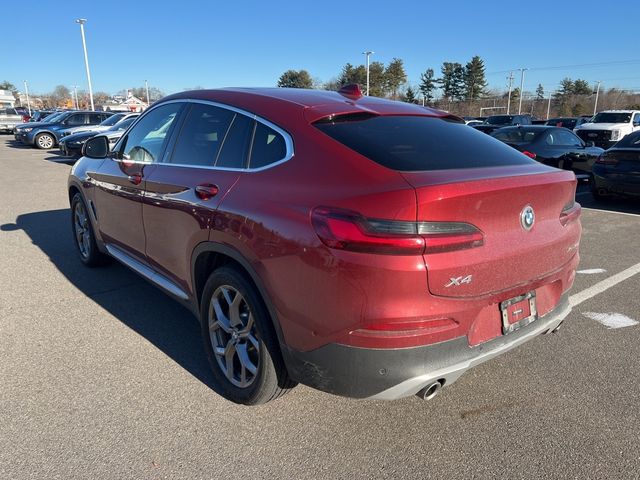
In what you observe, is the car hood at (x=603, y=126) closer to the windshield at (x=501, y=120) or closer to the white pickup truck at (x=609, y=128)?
the white pickup truck at (x=609, y=128)

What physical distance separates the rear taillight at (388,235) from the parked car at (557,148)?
8.79 m

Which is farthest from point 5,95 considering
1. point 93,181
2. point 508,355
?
point 508,355

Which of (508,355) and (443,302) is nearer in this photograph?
(443,302)

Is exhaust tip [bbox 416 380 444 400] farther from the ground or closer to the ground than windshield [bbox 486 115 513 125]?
closer to the ground

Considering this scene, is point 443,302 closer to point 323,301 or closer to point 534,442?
point 323,301

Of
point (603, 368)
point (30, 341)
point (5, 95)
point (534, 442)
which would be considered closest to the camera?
point (534, 442)

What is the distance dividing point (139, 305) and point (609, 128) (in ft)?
70.3

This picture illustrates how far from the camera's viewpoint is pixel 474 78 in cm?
8181

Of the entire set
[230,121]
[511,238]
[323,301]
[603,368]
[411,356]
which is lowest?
[603,368]

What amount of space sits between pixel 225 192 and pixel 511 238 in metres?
1.48

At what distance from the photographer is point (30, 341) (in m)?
3.54

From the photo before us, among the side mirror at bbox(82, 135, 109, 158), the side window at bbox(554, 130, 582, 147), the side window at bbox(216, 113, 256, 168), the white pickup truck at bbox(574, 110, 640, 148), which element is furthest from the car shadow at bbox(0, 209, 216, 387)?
the white pickup truck at bbox(574, 110, 640, 148)

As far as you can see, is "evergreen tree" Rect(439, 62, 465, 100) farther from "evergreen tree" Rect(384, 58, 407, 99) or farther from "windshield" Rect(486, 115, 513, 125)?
"windshield" Rect(486, 115, 513, 125)

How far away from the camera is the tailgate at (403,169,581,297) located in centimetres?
205
